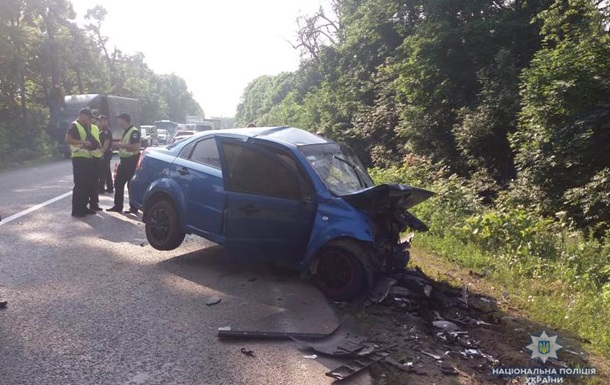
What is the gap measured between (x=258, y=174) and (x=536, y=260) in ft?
14.3

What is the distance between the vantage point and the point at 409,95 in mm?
18266

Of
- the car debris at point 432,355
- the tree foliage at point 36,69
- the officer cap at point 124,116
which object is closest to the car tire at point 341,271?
the car debris at point 432,355

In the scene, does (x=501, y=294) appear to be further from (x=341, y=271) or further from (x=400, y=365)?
(x=400, y=365)

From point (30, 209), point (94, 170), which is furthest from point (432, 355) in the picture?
point (30, 209)

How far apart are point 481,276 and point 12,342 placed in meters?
5.72

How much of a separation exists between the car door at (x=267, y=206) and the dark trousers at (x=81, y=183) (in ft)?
13.7

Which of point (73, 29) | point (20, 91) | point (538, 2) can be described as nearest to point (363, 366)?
point (538, 2)

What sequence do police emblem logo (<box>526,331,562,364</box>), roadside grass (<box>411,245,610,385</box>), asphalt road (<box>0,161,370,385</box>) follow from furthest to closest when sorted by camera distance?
police emblem logo (<box>526,331,562,364</box>)
roadside grass (<box>411,245,610,385</box>)
asphalt road (<box>0,161,370,385</box>)

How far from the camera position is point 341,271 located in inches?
242

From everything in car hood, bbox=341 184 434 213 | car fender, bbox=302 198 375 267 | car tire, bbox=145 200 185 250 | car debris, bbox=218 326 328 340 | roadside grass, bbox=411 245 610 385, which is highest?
car hood, bbox=341 184 434 213

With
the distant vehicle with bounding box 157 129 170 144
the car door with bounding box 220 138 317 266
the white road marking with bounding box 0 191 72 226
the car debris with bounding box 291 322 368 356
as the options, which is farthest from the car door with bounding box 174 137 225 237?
the distant vehicle with bounding box 157 129 170 144

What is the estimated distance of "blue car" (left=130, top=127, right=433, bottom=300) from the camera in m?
6.09

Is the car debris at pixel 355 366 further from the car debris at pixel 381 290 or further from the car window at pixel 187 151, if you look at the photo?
the car window at pixel 187 151

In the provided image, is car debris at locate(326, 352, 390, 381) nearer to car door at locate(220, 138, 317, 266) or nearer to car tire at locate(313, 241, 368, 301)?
car tire at locate(313, 241, 368, 301)
